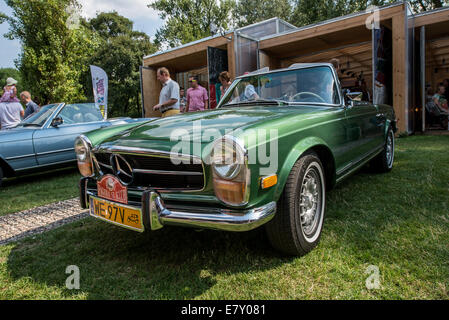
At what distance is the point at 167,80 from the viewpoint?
16.6 ft

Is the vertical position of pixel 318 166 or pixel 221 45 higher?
pixel 221 45

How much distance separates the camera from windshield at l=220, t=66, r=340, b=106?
9.27 feet

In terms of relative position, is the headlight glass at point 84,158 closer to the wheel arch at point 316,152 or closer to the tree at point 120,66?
the wheel arch at point 316,152

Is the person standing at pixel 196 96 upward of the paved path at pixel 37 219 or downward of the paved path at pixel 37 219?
upward

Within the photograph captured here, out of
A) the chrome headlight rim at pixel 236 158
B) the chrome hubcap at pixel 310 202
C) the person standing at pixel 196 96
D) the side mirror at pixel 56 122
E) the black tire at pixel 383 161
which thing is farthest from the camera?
the person standing at pixel 196 96

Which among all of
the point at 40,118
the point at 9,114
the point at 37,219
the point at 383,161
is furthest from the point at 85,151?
the point at 9,114

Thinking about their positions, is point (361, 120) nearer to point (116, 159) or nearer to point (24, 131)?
point (116, 159)

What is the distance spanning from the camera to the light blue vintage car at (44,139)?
4867mm

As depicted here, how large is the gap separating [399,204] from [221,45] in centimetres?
786

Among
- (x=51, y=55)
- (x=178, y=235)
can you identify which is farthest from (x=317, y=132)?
(x=51, y=55)

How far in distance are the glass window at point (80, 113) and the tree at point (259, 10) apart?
2760cm

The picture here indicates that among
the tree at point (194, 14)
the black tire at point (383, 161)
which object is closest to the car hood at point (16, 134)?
the black tire at point (383, 161)

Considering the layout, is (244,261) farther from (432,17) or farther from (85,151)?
(432,17)

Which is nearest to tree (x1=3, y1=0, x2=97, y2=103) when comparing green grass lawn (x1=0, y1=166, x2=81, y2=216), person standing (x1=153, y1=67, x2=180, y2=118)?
green grass lawn (x1=0, y1=166, x2=81, y2=216)
